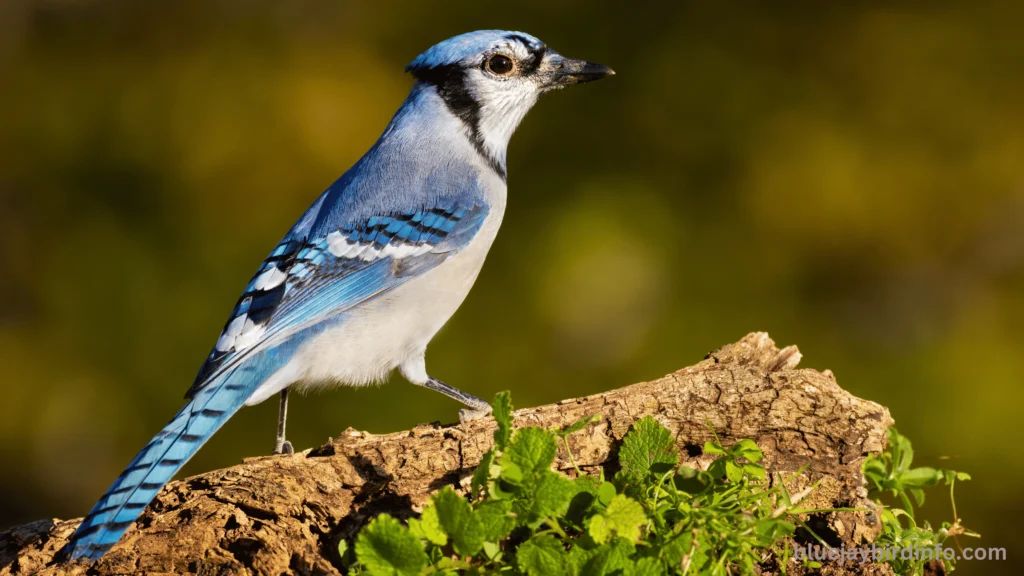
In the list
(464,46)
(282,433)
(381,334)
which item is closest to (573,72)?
(464,46)

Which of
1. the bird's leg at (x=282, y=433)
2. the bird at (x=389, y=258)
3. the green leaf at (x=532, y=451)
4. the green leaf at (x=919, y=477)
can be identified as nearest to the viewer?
the green leaf at (x=532, y=451)

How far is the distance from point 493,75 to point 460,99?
13 cm

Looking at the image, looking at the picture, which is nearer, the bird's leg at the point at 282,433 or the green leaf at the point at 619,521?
the green leaf at the point at 619,521

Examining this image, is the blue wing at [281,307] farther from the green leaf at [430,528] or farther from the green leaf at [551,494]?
the green leaf at [551,494]

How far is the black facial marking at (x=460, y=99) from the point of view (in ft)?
10.3

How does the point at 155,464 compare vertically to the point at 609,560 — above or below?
above

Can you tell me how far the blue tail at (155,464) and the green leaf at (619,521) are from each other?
3.16 feet

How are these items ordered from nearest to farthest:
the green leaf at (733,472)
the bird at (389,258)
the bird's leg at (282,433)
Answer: the green leaf at (733,472) → the bird at (389,258) → the bird's leg at (282,433)

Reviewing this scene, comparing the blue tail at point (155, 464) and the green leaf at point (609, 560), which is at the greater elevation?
the blue tail at point (155, 464)

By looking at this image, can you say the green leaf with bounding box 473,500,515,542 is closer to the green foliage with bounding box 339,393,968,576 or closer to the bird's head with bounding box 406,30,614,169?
the green foliage with bounding box 339,393,968,576

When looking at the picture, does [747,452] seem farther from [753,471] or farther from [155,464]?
[155,464]

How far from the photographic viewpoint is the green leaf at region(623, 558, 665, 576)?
1651 millimetres

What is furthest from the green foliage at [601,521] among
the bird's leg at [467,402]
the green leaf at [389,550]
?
the bird's leg at [467,402]

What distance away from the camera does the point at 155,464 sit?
210cm
